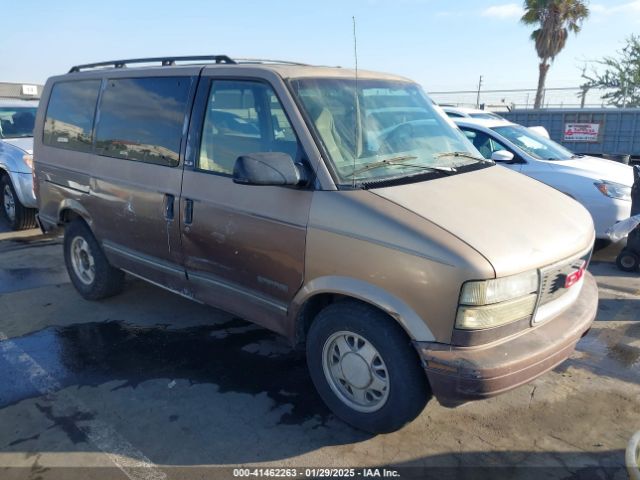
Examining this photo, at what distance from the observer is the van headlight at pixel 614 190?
6430mm

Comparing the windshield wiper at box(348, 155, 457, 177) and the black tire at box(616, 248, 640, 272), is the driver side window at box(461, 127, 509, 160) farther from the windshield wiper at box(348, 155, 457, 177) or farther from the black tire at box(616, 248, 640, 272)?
the windshield wiper at box(348, 155, 457, 177)

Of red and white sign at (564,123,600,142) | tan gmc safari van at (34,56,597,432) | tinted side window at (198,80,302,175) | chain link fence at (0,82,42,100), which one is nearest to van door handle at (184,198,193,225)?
tan gmc safari van at (34,56,597,432)

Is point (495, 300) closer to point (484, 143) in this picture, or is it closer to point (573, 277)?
point (573, 277)

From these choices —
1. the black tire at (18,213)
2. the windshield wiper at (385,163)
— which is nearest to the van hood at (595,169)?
the windshield wiper at (385,163)

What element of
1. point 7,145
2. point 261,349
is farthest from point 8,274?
point 261,349

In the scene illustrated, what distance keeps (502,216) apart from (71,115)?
4063 millimetres

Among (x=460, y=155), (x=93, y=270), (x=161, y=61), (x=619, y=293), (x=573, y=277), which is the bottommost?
(x=619, y=293)

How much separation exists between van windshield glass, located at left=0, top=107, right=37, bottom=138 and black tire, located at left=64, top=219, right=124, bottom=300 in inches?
181

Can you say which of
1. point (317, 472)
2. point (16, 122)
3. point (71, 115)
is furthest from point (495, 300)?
point (16, 122)

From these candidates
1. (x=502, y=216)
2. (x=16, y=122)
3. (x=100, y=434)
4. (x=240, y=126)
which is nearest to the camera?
(x=502, y=216)

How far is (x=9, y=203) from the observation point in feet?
27.4

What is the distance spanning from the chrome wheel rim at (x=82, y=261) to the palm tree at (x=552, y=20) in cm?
2300

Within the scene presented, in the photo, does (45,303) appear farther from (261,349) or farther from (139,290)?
(261,349)

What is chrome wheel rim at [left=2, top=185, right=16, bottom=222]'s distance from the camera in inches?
323
